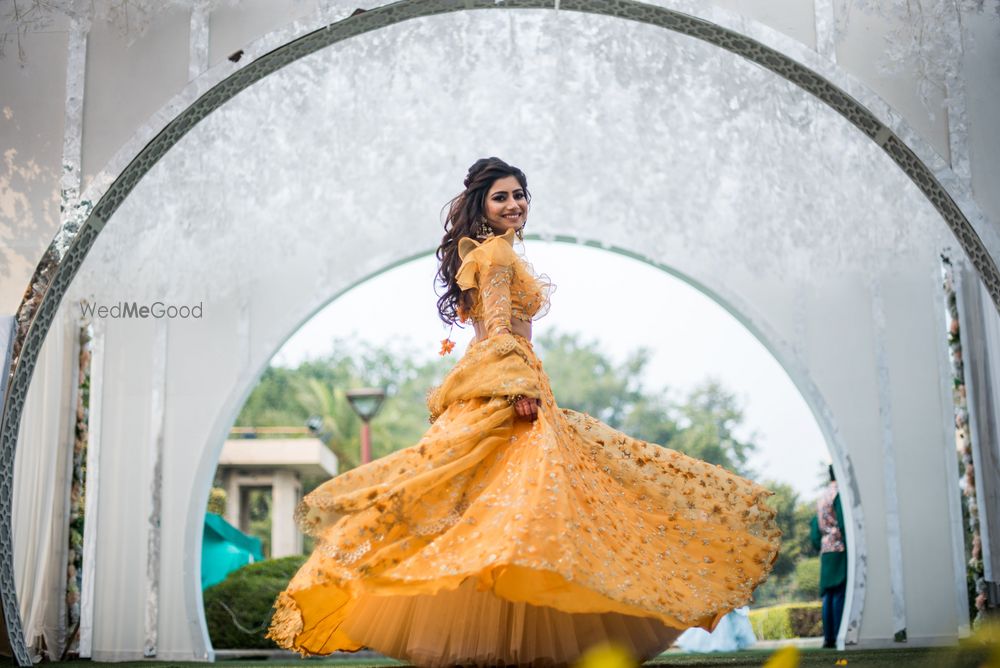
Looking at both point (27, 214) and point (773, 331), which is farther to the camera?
point (773, 331)

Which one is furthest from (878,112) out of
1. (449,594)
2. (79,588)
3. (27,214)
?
(79,588)

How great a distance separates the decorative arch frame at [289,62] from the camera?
17.4 feet

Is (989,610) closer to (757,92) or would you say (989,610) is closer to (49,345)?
(757,92)

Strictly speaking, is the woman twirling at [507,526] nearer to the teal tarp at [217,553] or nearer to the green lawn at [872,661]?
the green lawn at [872,661]

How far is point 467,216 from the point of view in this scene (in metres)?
4.88

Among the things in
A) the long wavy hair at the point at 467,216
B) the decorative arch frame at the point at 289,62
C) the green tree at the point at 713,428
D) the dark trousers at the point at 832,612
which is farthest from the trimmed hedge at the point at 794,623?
the green tree at the point at 713,428

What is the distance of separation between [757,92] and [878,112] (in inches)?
103

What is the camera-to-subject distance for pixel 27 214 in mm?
5727

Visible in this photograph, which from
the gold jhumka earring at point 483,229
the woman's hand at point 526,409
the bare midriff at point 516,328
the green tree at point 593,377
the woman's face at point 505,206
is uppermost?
the green tree at point 593,377

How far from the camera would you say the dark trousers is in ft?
27.9

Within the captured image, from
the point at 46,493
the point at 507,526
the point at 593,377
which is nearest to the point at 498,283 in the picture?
the point at 507,526

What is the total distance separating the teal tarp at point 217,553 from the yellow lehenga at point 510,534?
604cm

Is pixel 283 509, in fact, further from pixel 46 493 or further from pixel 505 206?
pixel 505 206

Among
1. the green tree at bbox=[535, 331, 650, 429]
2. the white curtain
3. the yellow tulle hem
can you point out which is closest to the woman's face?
the yellow tulle hem
